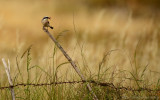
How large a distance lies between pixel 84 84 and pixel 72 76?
1.52ft

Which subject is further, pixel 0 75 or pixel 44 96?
pixel 0 75

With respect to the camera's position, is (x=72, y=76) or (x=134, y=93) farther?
(x=72, y=76)

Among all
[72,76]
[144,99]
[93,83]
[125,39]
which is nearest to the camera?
[144,99]

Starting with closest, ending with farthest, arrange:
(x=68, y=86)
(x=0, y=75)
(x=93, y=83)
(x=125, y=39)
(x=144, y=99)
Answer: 1. (x=144, y=99)
2. (x=93, y=83)
3. (x=68, y=86)
4. (x=0, y=75)
5. (x=125, y=39)

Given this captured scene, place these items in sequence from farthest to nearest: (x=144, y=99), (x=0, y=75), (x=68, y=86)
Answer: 1. (x=0, y=75)
2. (x=68, y=86)
3. (x=144, y=99)

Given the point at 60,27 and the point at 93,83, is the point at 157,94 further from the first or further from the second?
the point at 60,27

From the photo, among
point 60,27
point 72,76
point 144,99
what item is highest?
point 60,27

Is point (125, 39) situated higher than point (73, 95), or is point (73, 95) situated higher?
point (125, 39)

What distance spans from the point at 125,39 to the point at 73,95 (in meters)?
3.64

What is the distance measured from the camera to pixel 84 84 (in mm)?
2445

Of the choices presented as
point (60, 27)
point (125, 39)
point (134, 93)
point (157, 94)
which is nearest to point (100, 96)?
point (134, 93)

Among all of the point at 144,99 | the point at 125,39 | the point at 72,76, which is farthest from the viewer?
the point at 125,39

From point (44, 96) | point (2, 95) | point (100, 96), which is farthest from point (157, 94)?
point (2, 95)

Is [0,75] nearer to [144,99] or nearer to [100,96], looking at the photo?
[100,96]
